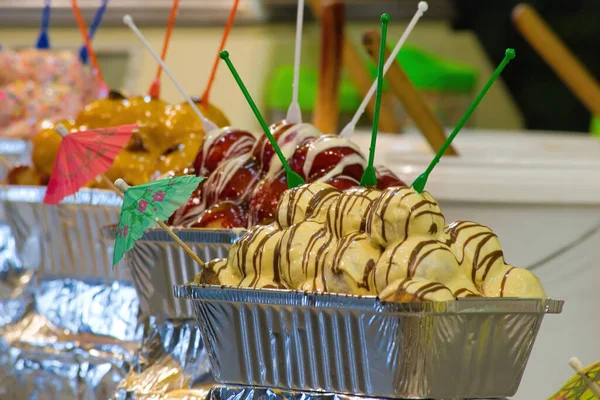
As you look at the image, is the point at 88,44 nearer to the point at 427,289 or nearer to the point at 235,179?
the point at 235,179

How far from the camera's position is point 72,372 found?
124cm

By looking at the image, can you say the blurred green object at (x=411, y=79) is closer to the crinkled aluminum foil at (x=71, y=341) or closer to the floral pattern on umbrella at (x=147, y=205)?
the crinkled aluminum foil at (x=71, y=341)

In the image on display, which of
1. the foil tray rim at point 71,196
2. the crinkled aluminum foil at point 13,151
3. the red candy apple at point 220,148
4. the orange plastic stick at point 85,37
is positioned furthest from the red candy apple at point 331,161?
the crinkled aluminum foil at point 13,151

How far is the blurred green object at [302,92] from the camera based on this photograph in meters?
3.46

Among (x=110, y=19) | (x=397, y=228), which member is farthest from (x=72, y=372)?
(x=110, y=19)

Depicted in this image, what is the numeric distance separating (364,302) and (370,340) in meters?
0.04

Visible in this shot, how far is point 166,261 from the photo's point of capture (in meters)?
1.01

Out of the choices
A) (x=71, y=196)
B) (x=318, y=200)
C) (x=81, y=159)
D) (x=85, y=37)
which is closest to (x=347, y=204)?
(x=318, y=200)

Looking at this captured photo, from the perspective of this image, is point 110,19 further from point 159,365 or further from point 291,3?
point 159,365

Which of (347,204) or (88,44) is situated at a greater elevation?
(88,44)

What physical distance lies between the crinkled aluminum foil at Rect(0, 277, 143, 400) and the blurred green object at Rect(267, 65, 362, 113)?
6.95ft

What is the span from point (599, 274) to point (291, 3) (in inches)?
95.2

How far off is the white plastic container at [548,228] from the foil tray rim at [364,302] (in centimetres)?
88

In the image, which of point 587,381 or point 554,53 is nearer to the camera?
point 587,381
